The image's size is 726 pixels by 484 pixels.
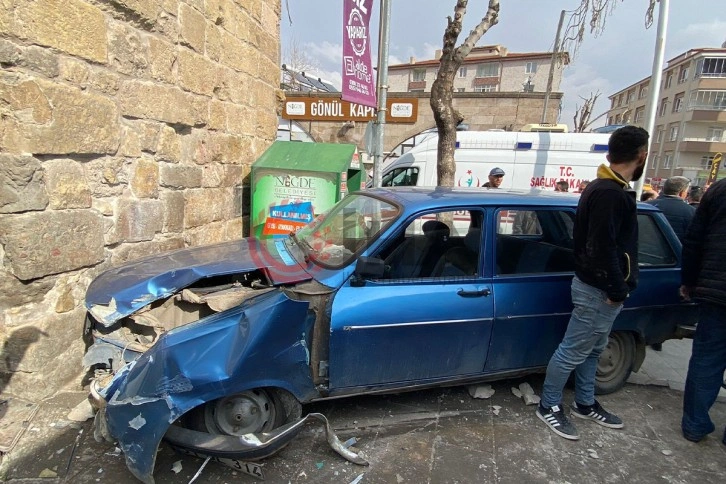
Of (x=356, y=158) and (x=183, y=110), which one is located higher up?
(x=183, y=110)

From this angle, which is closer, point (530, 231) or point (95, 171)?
point (95, 171)

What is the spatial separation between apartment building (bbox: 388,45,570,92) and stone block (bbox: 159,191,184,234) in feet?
117

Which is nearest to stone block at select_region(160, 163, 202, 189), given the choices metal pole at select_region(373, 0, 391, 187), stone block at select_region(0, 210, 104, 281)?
stone block at select_region(0, 210, 104, 281)

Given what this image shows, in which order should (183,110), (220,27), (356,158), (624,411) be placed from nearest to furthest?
(624,411), (183,110), (220,27), (356,158)

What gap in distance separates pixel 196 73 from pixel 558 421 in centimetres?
445

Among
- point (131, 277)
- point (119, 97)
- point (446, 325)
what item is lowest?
point (446, 325)

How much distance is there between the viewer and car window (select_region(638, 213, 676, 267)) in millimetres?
3217

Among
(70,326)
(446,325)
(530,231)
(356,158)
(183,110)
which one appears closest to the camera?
(446,325)

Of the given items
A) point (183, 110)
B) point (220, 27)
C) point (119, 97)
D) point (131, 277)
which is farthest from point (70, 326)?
point (220, 27)

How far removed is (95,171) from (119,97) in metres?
0.64

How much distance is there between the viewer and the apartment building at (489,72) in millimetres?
38219

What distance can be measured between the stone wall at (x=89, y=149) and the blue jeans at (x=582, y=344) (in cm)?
340

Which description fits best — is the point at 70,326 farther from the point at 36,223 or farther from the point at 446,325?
the point at 446,325

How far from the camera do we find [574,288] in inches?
107
